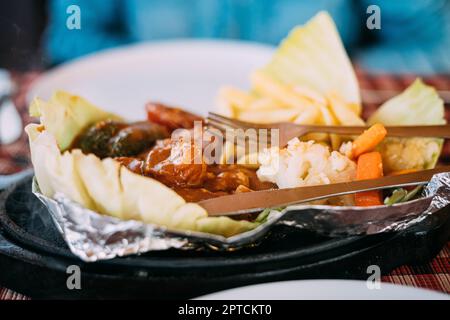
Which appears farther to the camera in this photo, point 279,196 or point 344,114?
point 344,114

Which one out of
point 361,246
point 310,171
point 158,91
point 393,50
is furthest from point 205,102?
point 393,50

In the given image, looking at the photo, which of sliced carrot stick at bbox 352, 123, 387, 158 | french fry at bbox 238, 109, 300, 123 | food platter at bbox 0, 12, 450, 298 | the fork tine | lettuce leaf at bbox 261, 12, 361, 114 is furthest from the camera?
lettuce leaf at bbox 261, 12, 361, 114

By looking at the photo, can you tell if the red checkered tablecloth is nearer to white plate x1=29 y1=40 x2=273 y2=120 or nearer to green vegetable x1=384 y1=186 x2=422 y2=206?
green vegetable x1=384 y1=186 x2=422 y2=206

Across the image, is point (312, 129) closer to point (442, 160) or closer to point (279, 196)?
point (279, 196)

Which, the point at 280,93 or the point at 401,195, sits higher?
the point at 280,93

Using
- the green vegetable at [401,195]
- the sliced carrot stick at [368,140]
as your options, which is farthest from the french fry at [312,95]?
the green vegetable at [401,195]

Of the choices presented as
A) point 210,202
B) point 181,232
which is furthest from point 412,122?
point 181,232

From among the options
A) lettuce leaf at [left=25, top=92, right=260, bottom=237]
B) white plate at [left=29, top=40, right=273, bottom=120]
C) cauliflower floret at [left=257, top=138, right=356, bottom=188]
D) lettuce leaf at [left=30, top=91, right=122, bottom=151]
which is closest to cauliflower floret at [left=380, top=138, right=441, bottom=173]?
cauliflower floret at [left=257, top=138, right=356, bottom=188]
